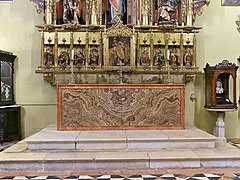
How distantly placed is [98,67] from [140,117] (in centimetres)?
147

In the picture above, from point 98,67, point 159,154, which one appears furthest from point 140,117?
point 98,67

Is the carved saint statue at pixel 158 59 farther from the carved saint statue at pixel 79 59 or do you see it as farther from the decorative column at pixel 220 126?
the decorative column at pixel 220 126

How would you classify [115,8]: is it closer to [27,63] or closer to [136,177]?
[27,63]

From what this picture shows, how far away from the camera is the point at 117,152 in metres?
4.33

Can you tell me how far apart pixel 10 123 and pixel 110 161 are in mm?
2892

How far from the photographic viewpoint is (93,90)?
5.18 m

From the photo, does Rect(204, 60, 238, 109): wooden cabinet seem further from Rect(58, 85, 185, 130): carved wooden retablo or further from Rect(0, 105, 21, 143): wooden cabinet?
Rect(0, 105, 21, 143): wooden cabinet

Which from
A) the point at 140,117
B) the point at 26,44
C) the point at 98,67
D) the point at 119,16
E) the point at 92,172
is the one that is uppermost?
the point at 119,16

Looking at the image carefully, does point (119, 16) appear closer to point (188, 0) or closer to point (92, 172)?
point (188, 0)

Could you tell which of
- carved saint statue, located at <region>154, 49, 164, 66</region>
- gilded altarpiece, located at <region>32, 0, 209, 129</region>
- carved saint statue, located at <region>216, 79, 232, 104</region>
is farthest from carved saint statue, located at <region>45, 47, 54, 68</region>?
carved saint statue, located at <region>216, 79, 232, 104</region>

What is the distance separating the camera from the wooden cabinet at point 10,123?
5.67m

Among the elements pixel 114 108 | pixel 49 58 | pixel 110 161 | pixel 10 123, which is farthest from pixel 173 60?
pixel 10 123

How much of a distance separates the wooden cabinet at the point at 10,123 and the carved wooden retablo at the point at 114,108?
1349 millimetres

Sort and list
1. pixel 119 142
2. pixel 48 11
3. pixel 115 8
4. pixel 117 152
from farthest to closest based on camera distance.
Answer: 1. pixel 115 8
2. pixel 48 11
3. pixel 119 142
4. pixel 117 152
